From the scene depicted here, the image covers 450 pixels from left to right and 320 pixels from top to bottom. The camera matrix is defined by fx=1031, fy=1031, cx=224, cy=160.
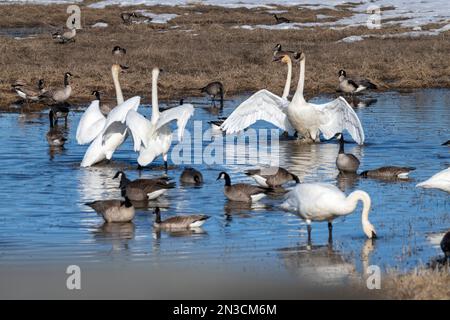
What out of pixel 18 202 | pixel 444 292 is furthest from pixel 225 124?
pixel 444 292

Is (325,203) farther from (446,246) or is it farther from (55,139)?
(55,139)

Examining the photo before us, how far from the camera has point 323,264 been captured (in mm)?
9469

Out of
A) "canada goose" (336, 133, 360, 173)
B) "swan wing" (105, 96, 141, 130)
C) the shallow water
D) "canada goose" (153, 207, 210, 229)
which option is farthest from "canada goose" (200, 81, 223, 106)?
"canada goose" (153, 207, 210, 229)

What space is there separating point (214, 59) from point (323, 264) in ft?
72.3

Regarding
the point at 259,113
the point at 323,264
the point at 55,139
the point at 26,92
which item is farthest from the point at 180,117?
the point at 26,92

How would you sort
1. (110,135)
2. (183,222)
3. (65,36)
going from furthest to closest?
(65,36) < (110,135) < (183,222)

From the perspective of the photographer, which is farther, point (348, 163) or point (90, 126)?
point (90, 126)

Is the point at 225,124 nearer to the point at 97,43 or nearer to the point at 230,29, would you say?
the point at 97,43

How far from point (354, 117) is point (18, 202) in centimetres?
704

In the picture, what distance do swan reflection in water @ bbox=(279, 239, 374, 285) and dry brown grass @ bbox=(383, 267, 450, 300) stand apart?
0.55 m

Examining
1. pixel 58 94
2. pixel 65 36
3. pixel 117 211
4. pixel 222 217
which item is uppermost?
pixel 65 36

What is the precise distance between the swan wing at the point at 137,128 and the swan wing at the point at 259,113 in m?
3.71

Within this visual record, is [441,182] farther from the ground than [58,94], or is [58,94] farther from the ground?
[58,94]

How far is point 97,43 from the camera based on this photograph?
1463 inches
